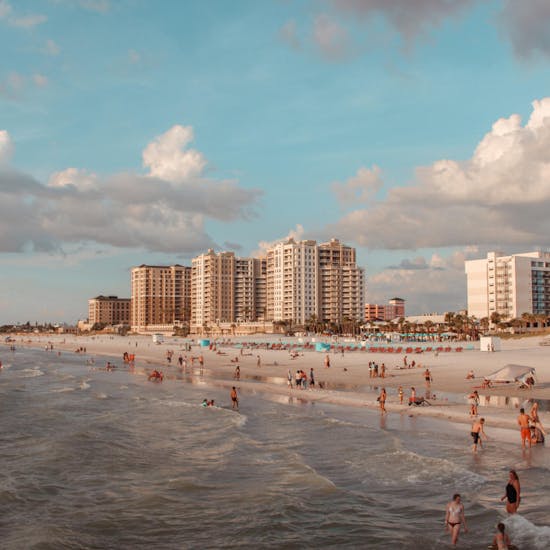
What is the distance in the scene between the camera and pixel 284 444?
24.0 m

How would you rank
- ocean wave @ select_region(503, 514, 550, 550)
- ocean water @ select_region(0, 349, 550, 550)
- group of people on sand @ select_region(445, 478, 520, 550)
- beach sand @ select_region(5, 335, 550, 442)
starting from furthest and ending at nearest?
beach sand @ select_region(5, 335, 550, 442), ocean water @ select_region(0, 349, 550, 550), ocean wave @ select_region(503, 514, 550, 550), group of people on sand @ select_region(445, 478, 520, 550)

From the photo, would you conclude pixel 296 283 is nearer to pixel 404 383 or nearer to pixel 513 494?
pixel 404 383

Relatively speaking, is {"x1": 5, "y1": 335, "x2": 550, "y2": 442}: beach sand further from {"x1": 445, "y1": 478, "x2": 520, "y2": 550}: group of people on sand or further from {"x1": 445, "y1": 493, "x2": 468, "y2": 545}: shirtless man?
{"x1": 445, "y1": 493, "x2": 468, "y2": 545}: shirtless man

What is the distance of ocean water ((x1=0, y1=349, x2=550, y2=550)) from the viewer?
14.1 metres

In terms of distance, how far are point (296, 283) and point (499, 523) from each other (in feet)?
583

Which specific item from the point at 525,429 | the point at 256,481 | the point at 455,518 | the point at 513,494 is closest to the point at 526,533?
the point at 513,494

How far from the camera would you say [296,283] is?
19038cm

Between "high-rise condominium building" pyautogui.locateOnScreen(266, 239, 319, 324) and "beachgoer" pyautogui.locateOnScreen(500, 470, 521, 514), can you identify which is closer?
"beachgoer" pyautogui.locateOnScreen(500, 470, 521, 514)

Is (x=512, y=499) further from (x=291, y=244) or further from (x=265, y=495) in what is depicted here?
(x=291, y=244)

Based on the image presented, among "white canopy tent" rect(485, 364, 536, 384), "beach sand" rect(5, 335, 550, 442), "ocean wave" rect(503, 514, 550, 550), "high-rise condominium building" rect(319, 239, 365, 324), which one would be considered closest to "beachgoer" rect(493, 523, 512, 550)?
"ocean wave" rect(503, 514, 550, 550)

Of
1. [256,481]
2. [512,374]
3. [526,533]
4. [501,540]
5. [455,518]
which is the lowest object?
[256,481]

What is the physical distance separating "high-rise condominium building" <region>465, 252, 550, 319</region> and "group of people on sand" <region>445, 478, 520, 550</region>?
472ft

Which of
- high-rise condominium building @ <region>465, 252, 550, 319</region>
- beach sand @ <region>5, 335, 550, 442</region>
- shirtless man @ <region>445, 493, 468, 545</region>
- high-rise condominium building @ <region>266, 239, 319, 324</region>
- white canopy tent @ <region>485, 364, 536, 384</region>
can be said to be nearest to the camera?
shirtless man @ <region>445, 493, 468, 545</region>

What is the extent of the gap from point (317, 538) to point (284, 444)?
33.5ft
